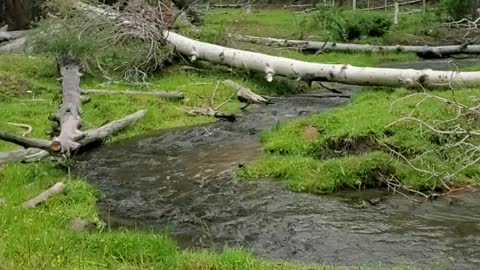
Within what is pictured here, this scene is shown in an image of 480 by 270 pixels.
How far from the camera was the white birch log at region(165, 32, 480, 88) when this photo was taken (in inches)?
572

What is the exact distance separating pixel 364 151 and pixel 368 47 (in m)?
15.4

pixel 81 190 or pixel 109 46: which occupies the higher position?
pixel 109 46

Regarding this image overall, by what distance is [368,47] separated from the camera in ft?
84.3

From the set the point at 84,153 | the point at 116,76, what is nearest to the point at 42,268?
the point at 84,153

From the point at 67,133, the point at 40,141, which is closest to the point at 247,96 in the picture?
the point at 67,133

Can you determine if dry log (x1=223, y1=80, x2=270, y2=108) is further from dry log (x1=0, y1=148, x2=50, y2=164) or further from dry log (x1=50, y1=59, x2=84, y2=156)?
dry log (x1=0, y1=148, x2=50, y2=164)

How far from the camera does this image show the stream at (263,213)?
24.1ft

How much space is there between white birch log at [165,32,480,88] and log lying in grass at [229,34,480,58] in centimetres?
571

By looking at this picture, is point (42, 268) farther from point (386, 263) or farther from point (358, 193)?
point (358, 193)

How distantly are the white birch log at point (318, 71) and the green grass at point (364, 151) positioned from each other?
0.97 meters

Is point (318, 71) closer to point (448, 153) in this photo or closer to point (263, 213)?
point (448, 153)

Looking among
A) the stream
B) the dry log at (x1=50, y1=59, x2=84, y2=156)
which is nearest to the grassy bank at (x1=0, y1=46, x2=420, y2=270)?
the dry log at (x1=50, y1=59, x2=84, y2=156)

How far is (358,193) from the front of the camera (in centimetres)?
944

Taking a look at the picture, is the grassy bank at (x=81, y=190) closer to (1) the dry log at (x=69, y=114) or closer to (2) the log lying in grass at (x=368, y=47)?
(1) the dry log at (x=69, y=114)
